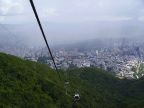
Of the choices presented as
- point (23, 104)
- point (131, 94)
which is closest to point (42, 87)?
point (23, 104)

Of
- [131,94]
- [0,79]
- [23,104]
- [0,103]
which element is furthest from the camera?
[131,94]


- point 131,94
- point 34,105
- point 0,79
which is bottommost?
point 131,94

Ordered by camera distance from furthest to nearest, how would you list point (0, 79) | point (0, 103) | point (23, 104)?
point (0, 79) < point (23, 104) < point (0, 103)

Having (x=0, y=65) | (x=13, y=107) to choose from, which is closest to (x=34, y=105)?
(x=13, y=107)

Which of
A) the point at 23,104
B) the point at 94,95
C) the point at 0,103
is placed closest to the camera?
the point at 0,103

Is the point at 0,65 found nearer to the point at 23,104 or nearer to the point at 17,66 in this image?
the point at 17,66

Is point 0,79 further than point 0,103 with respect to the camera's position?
Yes

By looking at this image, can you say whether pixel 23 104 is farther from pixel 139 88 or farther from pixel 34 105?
pixel 139 88

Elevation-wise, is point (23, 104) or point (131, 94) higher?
point (23, 104)

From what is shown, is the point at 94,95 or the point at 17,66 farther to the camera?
the point at 94,95
